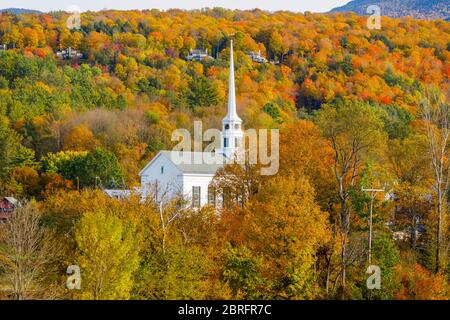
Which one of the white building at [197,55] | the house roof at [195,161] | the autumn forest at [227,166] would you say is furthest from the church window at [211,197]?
the white building at [197,55]

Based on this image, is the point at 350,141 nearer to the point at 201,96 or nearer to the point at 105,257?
the point at 105,257

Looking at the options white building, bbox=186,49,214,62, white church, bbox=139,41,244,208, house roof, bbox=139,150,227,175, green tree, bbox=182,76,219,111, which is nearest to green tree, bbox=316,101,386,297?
white church, bbox=139,41,244,208

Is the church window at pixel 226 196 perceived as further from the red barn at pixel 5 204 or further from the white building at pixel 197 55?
the white building at pixel 197 55

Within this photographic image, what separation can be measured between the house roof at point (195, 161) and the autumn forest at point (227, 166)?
4346 millimetres

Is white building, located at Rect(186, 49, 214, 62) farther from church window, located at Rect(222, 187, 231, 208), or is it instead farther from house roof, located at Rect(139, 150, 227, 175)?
church window, located at Rect(222, 187, 231, 208)

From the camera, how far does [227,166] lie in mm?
54656

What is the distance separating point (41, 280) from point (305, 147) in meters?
17.6

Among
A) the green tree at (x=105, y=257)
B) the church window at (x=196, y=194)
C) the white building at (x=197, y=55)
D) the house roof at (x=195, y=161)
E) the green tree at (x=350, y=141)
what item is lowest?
the church window at (x=196, y=194)

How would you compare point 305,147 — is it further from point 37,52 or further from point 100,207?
point 37,52

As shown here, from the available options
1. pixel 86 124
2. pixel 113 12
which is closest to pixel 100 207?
pixel 86 124

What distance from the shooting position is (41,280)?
4094cm

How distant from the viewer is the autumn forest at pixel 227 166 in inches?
1591

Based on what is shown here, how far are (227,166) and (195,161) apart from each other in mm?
10051
